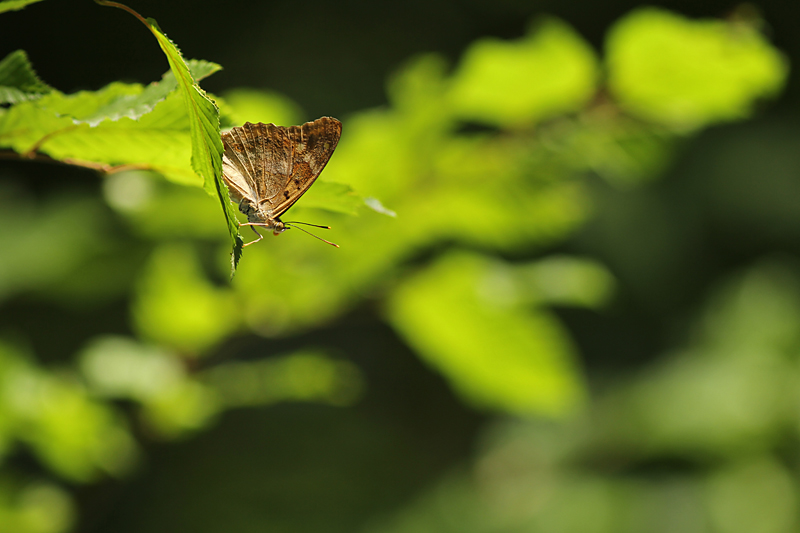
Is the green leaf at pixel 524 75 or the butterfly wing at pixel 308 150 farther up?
the green leaf at pixel 524 75

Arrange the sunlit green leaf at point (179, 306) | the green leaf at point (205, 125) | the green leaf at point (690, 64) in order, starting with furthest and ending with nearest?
1. the sunlit green leaf at point (179, 306)
2. the green leaf at point (690, 64)
3. the green leaf at point (205, 125)

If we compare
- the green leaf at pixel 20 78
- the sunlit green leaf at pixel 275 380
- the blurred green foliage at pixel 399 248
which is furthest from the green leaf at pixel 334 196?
the sunlit green leaf at pixel 275 380

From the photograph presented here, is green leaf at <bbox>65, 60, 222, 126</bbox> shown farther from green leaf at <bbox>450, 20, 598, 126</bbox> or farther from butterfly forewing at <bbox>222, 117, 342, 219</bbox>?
green leaf at <bbox>450, 20, 598, 126</bbox>

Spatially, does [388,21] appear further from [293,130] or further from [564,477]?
[293,130]

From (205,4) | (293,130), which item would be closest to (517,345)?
(293,130)

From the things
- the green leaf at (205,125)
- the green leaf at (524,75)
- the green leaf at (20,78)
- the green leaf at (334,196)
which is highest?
the green leaf at (524,75)

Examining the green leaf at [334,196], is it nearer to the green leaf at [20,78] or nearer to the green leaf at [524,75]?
the green leaf at [20,78]
